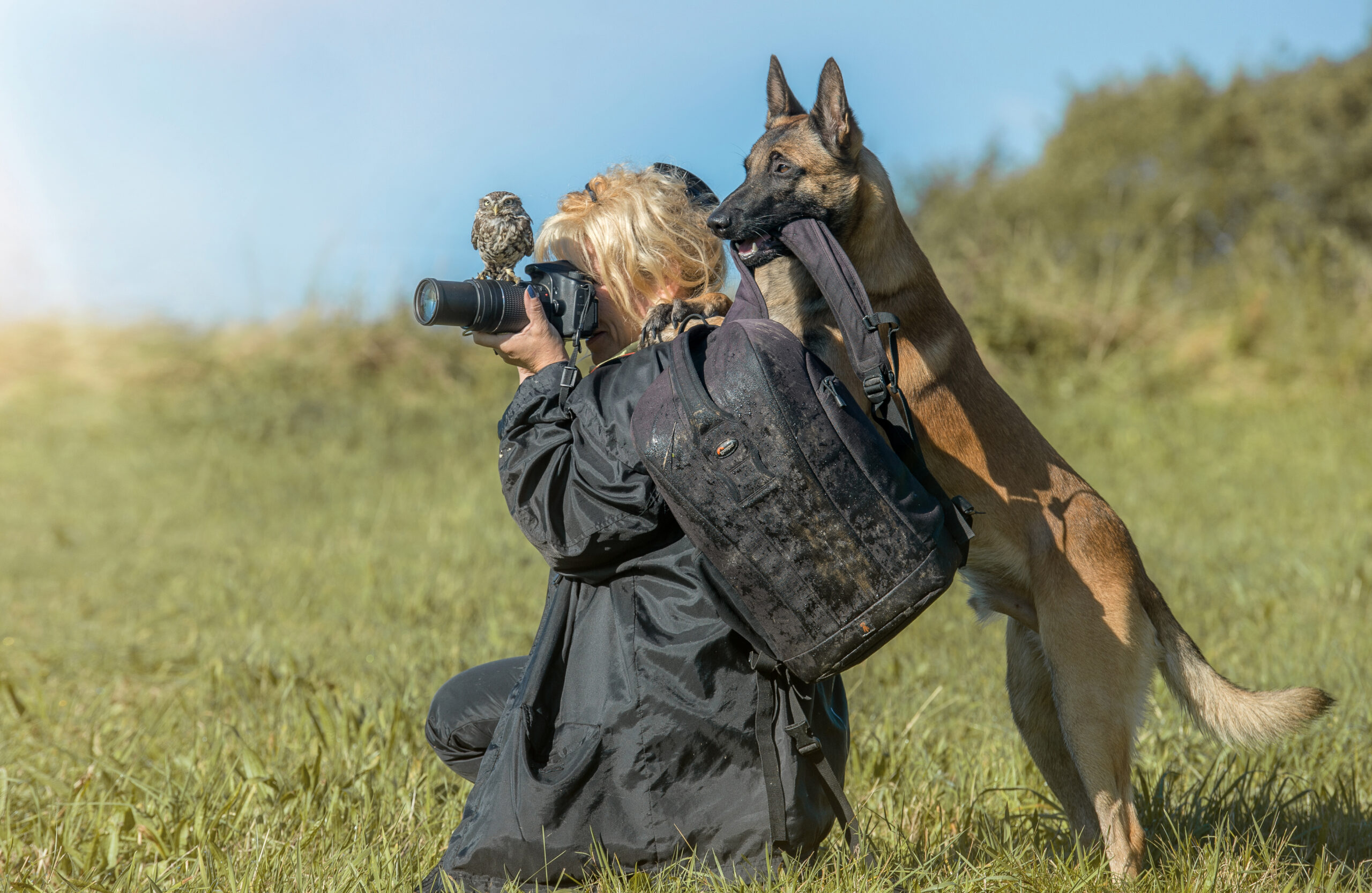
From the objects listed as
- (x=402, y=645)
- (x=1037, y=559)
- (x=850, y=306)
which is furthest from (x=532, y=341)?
(x=402, y=645)

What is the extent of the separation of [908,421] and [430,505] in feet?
19.4

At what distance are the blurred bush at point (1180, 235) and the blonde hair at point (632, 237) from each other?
8.95 metres

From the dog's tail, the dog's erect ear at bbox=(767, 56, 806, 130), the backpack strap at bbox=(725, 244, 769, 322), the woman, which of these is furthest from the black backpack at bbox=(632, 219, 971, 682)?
the dog's erect ear at bbox=(767, 56, 806, 130)

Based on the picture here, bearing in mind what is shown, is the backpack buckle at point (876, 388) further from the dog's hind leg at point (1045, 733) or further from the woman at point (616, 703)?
the dog's hind leg at point (1045, 733)

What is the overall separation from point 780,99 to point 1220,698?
1.97 m

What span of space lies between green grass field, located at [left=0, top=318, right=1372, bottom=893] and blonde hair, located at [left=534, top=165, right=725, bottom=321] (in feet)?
3.65

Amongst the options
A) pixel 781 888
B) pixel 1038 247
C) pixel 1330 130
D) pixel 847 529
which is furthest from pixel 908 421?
pixel 1330 130

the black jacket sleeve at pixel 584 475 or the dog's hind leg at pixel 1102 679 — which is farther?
the dog's hind leg at pixel 1102 679

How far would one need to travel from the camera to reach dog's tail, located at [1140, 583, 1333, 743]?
2.34 metres

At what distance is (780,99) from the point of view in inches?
121

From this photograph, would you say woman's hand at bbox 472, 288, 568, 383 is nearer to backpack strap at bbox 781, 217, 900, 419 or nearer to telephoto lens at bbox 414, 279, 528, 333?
telephoto lens at bbox 414, 279, 528, 333

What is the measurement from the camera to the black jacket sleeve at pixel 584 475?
1.69 m

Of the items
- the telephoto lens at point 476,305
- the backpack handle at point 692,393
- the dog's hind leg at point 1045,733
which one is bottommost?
the dog's hind leg at point 1045,733

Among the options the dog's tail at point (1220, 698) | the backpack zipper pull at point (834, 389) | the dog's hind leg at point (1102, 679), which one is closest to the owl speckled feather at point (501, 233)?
the backpack zipper pull at point (834, 389)
